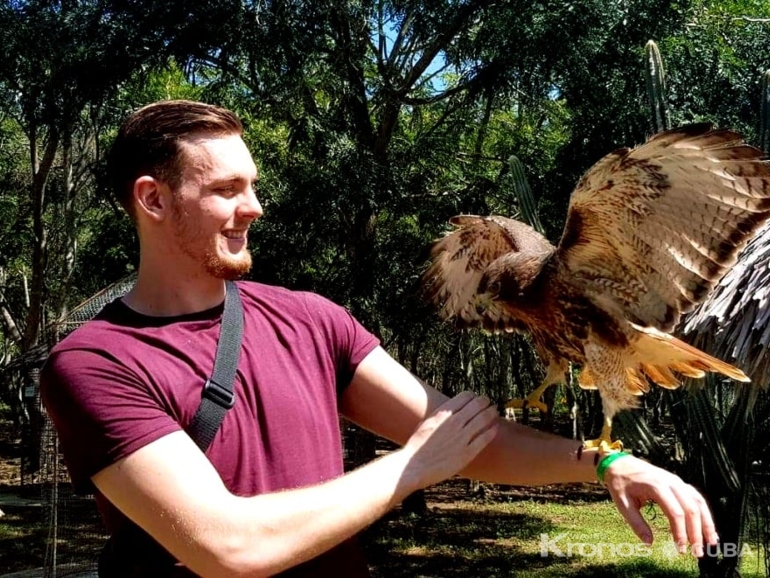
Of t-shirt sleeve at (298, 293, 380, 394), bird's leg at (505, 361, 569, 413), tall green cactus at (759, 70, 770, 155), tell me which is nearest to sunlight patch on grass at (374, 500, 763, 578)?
tall green cactus at (759, 70, 770, 155)

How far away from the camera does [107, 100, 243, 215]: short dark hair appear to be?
1.63 metres

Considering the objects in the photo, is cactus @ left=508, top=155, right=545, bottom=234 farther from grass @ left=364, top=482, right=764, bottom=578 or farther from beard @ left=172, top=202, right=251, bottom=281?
beard @ left=172, top=202, right=251, bottom=281

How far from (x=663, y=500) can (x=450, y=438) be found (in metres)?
0.39

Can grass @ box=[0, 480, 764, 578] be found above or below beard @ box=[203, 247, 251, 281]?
below

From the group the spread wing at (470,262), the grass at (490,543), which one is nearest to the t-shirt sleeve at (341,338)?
the spread wing at (470,262)

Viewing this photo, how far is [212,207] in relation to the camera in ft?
5.36

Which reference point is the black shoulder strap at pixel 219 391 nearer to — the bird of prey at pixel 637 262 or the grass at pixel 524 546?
the bird of prey at pixel 637 262

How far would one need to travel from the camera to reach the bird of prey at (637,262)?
2680mm

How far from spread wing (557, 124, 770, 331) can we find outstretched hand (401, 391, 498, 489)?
1.39 meters

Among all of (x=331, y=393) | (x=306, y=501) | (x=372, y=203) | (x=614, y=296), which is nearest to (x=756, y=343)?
(x=614, y=296)

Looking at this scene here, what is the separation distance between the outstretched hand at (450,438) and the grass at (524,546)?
757cm

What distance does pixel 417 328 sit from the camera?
9.94 metres

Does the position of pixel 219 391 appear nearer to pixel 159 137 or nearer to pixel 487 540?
pixel 159 137

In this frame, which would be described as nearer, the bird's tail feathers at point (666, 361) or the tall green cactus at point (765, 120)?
the bird's tail feathers at point (666, 361)
